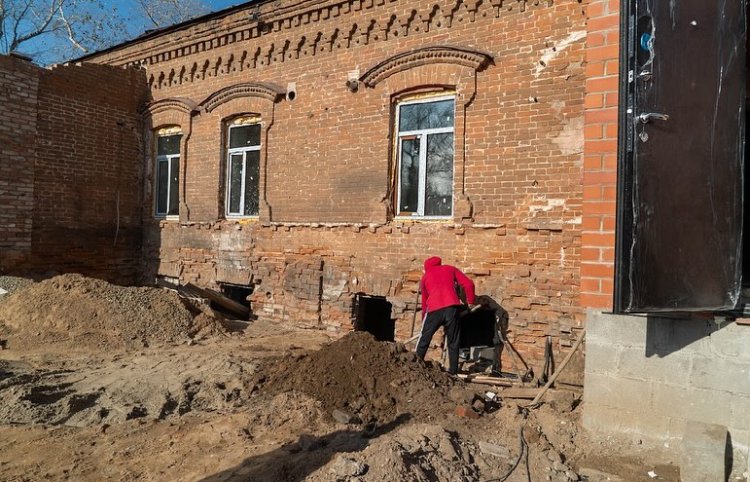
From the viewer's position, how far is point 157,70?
11742 millimetres

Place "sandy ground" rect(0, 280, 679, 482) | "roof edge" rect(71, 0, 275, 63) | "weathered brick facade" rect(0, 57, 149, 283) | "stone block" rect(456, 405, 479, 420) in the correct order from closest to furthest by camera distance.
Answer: "sandy ground" rect(0, 280, 679, 482), "stone block" rect(456, 405, 479, 420), "roof edge" rect(71, 0, 275, 63), "weathered brick facade" rect(0, 57, 149, 283)

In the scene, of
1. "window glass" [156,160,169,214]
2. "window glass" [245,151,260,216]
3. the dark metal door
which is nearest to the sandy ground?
the dark metal door

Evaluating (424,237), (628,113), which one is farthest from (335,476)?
(424,237)

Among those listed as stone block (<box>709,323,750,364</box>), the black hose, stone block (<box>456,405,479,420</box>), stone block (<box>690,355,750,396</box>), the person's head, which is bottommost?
the black hose

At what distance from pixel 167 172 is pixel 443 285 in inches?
311

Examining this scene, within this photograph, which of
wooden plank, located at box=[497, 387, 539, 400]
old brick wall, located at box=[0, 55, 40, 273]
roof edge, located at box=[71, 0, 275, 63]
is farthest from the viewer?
old brick wall, located at box=[0, 55, 40, 273]

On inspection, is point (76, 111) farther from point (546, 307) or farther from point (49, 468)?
point (546, 307)

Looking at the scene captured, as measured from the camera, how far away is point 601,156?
4109 millimetres

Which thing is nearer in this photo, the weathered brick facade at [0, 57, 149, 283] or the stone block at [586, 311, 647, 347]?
the stone block at [586, 311, 647, 347]

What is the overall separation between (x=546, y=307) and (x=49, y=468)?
5.37 m

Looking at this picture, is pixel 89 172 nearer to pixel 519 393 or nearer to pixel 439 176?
pixel 439 176

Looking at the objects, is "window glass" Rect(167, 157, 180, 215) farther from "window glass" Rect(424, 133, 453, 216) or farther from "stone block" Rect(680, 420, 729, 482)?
"stone block" Rect(680, 420, 729, 482)

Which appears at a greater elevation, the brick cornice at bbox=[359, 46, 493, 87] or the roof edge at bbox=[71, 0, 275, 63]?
the roof edge at bbox=[71, 0, 275, 63]

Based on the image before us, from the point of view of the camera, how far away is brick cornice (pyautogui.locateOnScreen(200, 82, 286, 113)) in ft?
31.5
